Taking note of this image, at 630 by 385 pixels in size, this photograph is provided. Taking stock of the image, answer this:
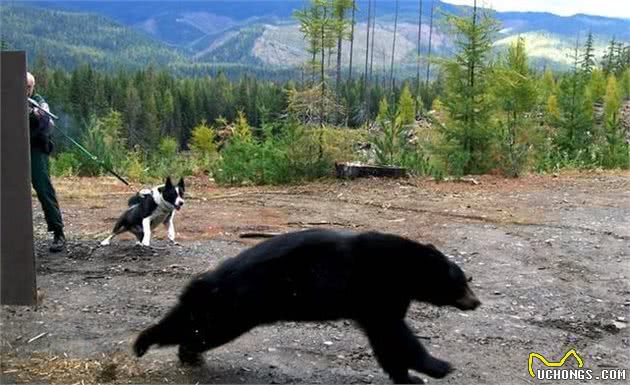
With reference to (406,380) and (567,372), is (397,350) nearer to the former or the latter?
(406,380)

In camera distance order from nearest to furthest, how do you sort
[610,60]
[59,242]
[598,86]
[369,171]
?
[59,242] < [369,171] < [598,86] < [610,60]

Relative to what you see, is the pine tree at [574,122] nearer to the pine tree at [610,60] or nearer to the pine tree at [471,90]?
the pine tree at [471,90]

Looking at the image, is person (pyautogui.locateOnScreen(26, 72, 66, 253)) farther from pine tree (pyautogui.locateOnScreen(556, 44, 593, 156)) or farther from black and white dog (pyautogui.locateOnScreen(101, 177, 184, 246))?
pine tree (pyautogui.locateOnScreen(556, 44, 593, 156))

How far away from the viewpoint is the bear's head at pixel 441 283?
432 centimetres

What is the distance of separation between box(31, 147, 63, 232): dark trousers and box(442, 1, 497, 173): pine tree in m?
8.68

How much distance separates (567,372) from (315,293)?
1.78 meters

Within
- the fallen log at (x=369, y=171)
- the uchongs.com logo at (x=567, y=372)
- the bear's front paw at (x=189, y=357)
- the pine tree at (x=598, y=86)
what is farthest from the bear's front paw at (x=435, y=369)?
the pine tree at (x=598, y=86)

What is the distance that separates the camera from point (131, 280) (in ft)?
20.9

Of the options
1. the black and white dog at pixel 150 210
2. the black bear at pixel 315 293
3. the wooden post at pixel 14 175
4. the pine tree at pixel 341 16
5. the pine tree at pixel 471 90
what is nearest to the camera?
the black bear at pixel 315 293

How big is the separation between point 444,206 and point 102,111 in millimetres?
69365

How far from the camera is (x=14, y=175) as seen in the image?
526 cm

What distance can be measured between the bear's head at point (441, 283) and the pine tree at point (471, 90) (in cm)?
960

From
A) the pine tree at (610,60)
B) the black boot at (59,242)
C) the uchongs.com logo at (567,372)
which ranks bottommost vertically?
the uchongs.com logo at (567,372)

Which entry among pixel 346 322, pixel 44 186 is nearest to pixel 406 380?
pixel 346 322
